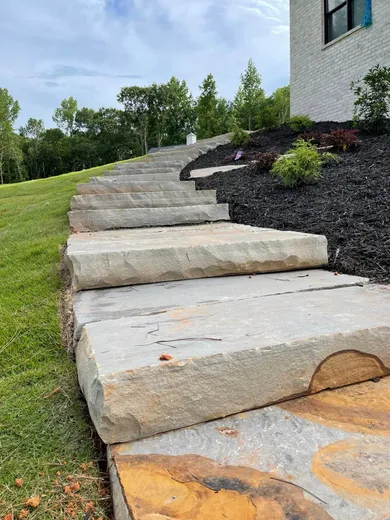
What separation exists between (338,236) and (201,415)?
1839 mm

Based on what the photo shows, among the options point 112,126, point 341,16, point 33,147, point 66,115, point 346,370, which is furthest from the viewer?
point 66,115

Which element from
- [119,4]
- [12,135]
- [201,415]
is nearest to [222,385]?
[201,415]

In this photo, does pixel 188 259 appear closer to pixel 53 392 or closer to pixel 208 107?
pixel 53 392

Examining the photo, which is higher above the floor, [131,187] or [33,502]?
[131,187]

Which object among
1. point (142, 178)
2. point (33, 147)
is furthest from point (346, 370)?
point (33, 147)

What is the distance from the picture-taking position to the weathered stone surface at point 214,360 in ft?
2.93

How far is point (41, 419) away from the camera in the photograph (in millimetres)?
1007

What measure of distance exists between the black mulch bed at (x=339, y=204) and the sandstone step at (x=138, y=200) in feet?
0.77

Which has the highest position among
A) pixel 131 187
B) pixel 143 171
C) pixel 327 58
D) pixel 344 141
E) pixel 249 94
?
pixel 249 94

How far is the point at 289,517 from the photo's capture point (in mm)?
659

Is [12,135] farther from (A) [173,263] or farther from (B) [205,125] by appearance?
(A) [173,263]

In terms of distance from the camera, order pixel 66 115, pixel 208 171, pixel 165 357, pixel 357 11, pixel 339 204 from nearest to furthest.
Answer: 1. pixel 165 357
2. pixel 339 204
3. pixel 208 171
4. pixel 357 11
5. pixel 66 115

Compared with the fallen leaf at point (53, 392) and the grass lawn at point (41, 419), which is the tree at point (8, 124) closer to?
the grass lawn at point (41, 419)

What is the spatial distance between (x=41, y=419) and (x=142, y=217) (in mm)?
2592
